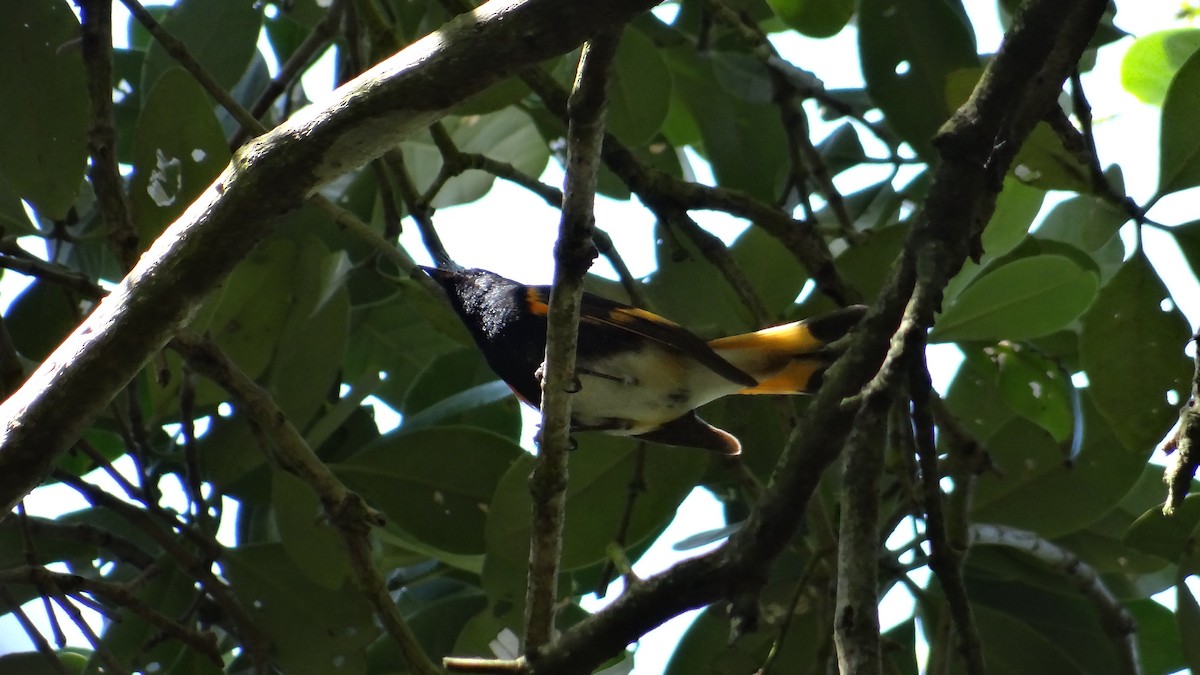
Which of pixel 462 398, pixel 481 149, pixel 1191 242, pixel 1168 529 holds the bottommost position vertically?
pixel 1168 529

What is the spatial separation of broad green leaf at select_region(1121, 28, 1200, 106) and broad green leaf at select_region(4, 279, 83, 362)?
2520 millimetres

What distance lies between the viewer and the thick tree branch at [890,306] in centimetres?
126

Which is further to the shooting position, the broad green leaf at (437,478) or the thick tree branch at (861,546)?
the broad green leaf at (437,478)

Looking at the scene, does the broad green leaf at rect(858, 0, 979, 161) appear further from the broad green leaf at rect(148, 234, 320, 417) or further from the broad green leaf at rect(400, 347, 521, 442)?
the broad green leaf at rect(148, 234, 320, 417)

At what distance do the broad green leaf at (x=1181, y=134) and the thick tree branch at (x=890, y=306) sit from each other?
1.11 ft

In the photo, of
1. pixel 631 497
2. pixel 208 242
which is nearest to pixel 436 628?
pixel 631 497

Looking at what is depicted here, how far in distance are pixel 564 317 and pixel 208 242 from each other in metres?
0.48

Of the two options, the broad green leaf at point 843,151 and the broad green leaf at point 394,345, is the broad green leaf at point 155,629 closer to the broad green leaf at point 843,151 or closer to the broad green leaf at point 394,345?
the broad green leaf at point 394,345

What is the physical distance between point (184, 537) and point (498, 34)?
1687 millimetres

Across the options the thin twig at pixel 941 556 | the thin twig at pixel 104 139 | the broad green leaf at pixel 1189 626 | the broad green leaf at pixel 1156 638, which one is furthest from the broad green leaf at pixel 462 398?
the broad green leaf at pixel 1156 638

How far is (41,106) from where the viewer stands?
7.46 feet

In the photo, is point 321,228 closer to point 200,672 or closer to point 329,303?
point 329,303

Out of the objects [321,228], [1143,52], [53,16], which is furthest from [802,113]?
[53,16]

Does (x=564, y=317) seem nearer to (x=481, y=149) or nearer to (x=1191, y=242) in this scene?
(x=1191, y=242)
